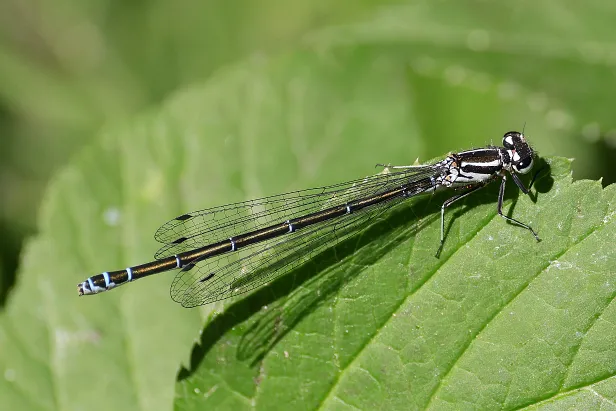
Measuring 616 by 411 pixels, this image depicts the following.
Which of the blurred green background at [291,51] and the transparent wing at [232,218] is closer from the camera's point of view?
the transparent wing at [232,218]

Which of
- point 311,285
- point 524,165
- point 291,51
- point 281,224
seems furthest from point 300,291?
point 291,51

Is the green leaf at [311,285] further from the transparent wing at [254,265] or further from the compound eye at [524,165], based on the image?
the compound eye at [524,165]

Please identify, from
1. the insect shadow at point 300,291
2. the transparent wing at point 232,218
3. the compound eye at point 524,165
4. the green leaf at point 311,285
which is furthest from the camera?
the transparent wing at point 232,218

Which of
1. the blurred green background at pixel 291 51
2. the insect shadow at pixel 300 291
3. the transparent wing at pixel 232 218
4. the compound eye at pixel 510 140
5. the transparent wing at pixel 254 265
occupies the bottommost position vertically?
the insect shadow at pixel 300 291

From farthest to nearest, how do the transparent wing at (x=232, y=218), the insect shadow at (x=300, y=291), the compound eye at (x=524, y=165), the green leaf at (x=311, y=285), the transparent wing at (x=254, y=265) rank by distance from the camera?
the transparent wing at (x=232, y=218), the compound eye at (x=524, y=165), the transparent wing at (x=254, y=265), the insect shadow at (x=300, y=291), the green leaf at (x=311, y=285)

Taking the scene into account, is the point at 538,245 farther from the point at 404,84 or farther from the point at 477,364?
the point at 404,84

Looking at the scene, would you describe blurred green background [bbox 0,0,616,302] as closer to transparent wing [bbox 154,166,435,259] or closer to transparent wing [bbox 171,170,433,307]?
transparent wing [bbox 154,166,435,259]

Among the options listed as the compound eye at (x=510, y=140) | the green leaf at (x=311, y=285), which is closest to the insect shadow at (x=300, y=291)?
the green leaf at (x=311, y=285)

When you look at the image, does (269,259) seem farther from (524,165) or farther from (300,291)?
(524,165)
